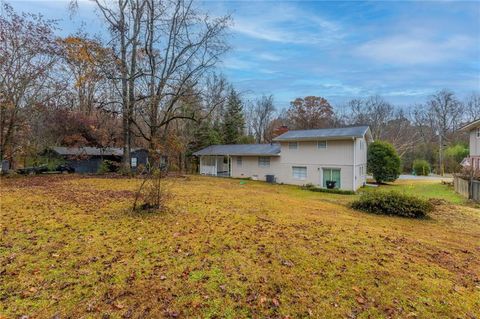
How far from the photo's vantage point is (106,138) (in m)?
24.7

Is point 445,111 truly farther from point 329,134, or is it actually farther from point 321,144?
point 321,144

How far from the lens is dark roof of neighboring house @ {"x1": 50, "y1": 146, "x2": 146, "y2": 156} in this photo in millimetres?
23434

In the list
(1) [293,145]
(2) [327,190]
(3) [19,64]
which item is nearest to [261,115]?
(1) [293,145]

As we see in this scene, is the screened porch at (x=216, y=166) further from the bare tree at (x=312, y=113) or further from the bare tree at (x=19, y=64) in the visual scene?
the bare tree at (x=19, y=64)

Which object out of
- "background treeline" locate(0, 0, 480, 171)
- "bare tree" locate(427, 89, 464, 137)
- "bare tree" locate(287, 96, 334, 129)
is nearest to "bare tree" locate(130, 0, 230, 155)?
"background treeline" locate(0, 0, 480, 171)

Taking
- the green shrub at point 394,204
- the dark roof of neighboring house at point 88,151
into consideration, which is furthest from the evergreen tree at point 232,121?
the green shrub at point 394,204

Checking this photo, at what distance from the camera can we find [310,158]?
71.5 feet

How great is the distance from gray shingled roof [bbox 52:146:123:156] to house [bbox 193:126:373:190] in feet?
34.4

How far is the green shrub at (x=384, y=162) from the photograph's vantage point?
24406 millimetres

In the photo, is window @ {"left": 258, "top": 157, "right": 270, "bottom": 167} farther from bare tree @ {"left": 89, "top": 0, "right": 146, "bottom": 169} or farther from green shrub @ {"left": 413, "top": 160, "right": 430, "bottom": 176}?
green shrub @ {"left": 413, "top": 160, "right": 430, "bottom": 176}

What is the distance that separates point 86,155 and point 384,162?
1124 inches

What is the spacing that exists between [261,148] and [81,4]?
60.9 feet

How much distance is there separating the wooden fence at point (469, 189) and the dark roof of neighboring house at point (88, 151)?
28510mm

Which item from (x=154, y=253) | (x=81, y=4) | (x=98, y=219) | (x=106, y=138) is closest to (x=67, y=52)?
(x=81, y=4)
